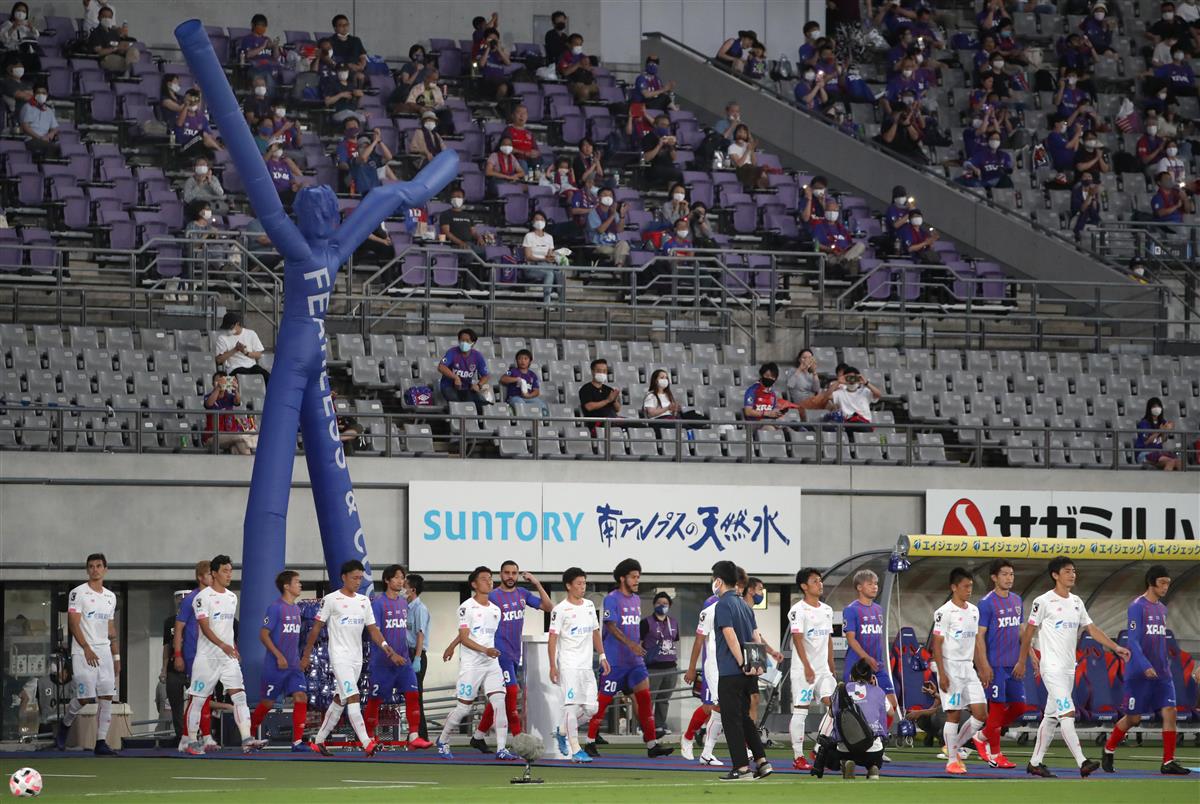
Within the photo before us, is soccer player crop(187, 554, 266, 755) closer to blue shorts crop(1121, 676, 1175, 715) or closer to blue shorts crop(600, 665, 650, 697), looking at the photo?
blue shorts crop(600, 665, 650, 697)

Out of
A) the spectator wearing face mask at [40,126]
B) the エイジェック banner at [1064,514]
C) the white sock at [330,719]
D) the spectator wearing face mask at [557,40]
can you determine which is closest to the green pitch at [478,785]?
the white sock at [330,719]

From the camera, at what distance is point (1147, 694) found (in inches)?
620

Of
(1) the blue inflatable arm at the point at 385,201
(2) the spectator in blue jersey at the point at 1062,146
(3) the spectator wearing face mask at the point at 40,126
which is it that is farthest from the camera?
(2) the spectator in blue jersey at the point at 1062,146

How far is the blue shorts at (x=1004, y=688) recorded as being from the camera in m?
16.1

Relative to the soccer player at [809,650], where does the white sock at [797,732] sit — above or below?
below

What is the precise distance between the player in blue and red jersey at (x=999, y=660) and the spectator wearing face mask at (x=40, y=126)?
15.1m

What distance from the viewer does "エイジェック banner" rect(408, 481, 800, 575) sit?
21938 mm

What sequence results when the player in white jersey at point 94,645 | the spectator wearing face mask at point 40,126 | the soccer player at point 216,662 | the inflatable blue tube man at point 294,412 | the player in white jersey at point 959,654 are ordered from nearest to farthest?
1. the player in white jersey at point 959,654
2. the soccer player at point 216,662
3. the player in white jersey at point 94,645
4. the inflatable blue tube man at point 294,412
5. the spectator wearing face mask at point 40,126

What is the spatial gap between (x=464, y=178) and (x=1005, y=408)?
27.2 feet

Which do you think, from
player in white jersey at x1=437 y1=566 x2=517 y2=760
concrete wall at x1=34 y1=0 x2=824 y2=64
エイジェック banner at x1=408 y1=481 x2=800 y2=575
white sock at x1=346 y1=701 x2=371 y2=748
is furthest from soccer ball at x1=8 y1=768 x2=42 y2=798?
concrete wall at x1=34 y1=0 x2=824 y2=64

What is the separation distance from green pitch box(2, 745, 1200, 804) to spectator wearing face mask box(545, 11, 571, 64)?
55.1ft

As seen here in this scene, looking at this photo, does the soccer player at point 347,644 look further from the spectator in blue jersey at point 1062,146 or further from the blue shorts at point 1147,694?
the spectator in blue jersey at point 1062,146

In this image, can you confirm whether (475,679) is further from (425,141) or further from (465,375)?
(425,141)

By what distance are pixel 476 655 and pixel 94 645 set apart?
3.78 meters
